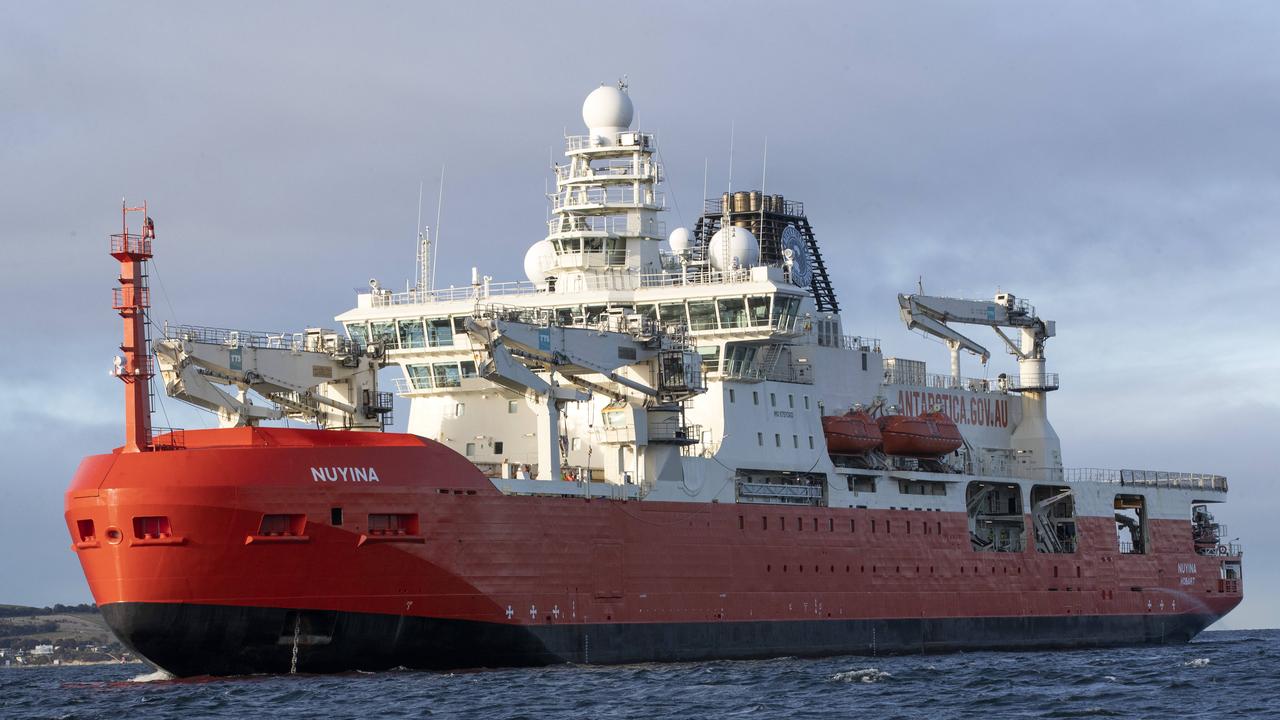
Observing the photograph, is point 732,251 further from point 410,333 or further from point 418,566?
point 418,566

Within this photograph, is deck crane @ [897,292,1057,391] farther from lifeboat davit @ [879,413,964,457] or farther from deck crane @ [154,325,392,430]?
deck crane @ [154,325,392,430]

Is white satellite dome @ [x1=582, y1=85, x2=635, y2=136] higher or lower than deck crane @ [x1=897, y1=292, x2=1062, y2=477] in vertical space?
higher

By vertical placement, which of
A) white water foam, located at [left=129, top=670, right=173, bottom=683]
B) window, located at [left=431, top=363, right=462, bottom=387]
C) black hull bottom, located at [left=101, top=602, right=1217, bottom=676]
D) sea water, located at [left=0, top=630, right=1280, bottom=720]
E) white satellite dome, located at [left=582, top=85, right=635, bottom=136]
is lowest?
sea water, located at [left=0, top=630, right=1280, bottom=720]

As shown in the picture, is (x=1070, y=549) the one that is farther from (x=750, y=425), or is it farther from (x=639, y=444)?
(x=639, y=444)

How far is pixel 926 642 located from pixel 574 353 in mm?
15245

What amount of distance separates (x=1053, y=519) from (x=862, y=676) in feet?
67.8

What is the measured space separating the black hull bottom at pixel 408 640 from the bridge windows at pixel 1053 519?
11016mm

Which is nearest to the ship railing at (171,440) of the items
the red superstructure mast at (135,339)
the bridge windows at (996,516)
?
the red superstructure mast at (135,339)

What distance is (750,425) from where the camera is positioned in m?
51.6

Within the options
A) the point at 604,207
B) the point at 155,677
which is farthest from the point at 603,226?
A: the point at 155,677

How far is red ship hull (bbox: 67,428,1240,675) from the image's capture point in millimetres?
40500

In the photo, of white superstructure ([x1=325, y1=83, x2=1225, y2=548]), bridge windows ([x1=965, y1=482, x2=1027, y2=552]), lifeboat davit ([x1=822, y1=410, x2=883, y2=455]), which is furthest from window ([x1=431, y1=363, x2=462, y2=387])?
bridge windows ([x1=965, y1=482, x2=1027, y2=552])

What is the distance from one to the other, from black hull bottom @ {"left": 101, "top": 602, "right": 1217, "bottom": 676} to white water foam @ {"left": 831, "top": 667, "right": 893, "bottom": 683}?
4.68 m

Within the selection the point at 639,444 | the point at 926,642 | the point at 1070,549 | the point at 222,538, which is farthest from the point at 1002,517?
the point at 222,538
